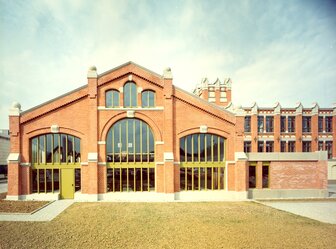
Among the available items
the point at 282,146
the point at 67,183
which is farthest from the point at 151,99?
the point at 282,146

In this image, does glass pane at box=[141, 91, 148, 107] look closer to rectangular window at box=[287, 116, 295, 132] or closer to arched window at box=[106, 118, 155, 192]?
arched window at box=[106, 118, 155, 192]

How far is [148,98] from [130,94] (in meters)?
1.61

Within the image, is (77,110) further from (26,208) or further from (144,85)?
(26,208)

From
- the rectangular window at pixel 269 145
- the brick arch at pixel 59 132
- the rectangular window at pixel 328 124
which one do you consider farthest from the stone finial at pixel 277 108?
the brick arch at pixel 59 132

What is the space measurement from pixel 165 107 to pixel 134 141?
Answer: 4.01 metres

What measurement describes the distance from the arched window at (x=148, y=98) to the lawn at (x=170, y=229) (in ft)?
27.8

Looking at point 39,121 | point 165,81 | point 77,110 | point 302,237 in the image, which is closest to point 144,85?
point 165,81

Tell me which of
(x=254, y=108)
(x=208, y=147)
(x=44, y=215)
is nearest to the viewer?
(x=44, y=215)

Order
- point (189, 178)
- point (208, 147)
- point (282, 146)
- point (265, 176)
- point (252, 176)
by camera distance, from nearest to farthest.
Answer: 1. point (189, 178)
2. point (208, 147)
3. point (265, 176)
4. point (252, 176)
5. point (282, 146)

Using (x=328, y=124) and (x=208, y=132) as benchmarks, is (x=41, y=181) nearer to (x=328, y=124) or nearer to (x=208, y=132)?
(x=208, y=132)

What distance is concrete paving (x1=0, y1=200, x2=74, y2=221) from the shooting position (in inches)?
491

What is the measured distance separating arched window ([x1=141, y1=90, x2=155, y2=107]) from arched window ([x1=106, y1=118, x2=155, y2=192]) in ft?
5.45

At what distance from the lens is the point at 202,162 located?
1836 centimetres

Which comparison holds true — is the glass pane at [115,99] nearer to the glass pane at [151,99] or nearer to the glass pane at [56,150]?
the glass pane at [151,99]
